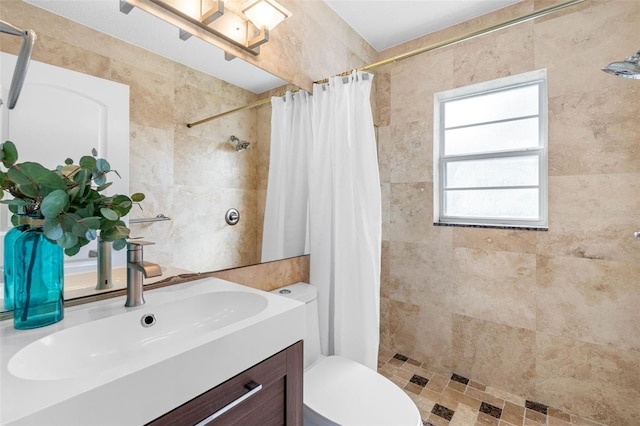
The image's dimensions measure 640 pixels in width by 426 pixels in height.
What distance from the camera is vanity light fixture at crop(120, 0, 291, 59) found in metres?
1.12

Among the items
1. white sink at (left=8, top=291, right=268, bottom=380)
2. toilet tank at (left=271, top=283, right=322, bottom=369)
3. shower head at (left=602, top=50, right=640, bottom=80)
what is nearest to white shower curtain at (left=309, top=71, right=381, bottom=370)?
toilet tank at (left=271, top=283, right=322, bottom=369)

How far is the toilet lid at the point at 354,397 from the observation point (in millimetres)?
1054

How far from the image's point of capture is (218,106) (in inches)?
48.8

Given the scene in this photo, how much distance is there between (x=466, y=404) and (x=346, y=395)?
3.56 feet

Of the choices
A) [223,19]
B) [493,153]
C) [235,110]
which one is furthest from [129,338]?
[493,153]

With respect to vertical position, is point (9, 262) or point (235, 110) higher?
point (235, 110)

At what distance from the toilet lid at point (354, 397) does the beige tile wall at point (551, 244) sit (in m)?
1.07

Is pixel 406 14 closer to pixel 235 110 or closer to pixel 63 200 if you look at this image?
pixel 235 110

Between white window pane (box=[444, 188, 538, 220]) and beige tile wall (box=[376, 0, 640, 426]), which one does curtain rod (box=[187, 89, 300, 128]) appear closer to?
beige tile wall (box=[376, 0, 640, 426])

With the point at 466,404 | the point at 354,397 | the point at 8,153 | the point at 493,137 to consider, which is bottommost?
the point at 466,404

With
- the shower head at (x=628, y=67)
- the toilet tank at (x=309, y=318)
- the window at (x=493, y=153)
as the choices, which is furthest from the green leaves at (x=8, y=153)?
the window at (x=493, y=153)

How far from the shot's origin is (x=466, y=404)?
1796 millimetres

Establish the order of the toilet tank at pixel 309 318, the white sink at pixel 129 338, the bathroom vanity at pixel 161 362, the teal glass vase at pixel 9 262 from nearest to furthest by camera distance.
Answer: the bathroom vanity at pixel 161 362, the white sink at pixel 129 338, the teal glass vase at pixel 9 262, the toilet tank at pixel 309 318

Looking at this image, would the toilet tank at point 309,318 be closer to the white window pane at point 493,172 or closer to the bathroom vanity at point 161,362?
the bathroom vanity at point 161,362
